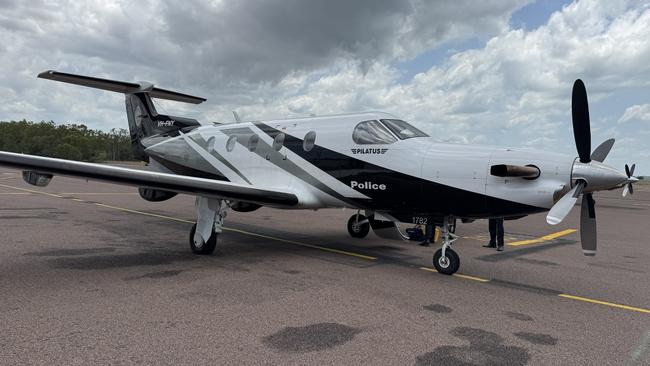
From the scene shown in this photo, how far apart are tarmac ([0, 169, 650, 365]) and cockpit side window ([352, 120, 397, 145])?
2289 mm

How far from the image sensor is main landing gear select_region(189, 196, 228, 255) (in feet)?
27.8

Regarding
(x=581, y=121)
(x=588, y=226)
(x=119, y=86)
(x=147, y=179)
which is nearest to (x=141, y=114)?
(x=119, y=86)

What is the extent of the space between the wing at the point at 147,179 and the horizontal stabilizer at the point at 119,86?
20.6 feet

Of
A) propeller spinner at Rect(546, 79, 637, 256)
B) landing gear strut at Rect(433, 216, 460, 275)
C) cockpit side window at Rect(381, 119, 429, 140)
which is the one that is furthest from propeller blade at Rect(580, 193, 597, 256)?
cockpit side window at Rect(381, 119, 429, 140)

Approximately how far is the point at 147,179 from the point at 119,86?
312 inches

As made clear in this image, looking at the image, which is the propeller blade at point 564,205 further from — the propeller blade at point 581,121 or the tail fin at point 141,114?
the tail fin at point 141,114

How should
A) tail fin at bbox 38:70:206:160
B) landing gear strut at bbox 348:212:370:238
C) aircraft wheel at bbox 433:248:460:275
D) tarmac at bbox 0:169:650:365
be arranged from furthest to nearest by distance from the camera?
1. tail fin at bbox 38:70:206:160
2. landing gear strut at bbox 348:212:370:238
3. aircraft wheel at bbox 433:248:460:275
4. tarmac at bbox 0:169:650:365

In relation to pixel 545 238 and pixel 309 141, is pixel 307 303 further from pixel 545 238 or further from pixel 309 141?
pixel 545 238

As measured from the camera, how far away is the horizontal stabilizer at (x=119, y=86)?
12086 millimetres

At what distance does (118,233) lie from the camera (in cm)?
1091

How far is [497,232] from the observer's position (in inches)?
397

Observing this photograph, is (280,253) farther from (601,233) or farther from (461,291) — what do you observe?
(601,233)

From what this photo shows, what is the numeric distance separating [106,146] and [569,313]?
486 feet

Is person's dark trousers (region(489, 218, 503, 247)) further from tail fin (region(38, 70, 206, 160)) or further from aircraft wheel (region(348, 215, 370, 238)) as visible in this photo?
tail fin (region(38, 70, 206, 160))
